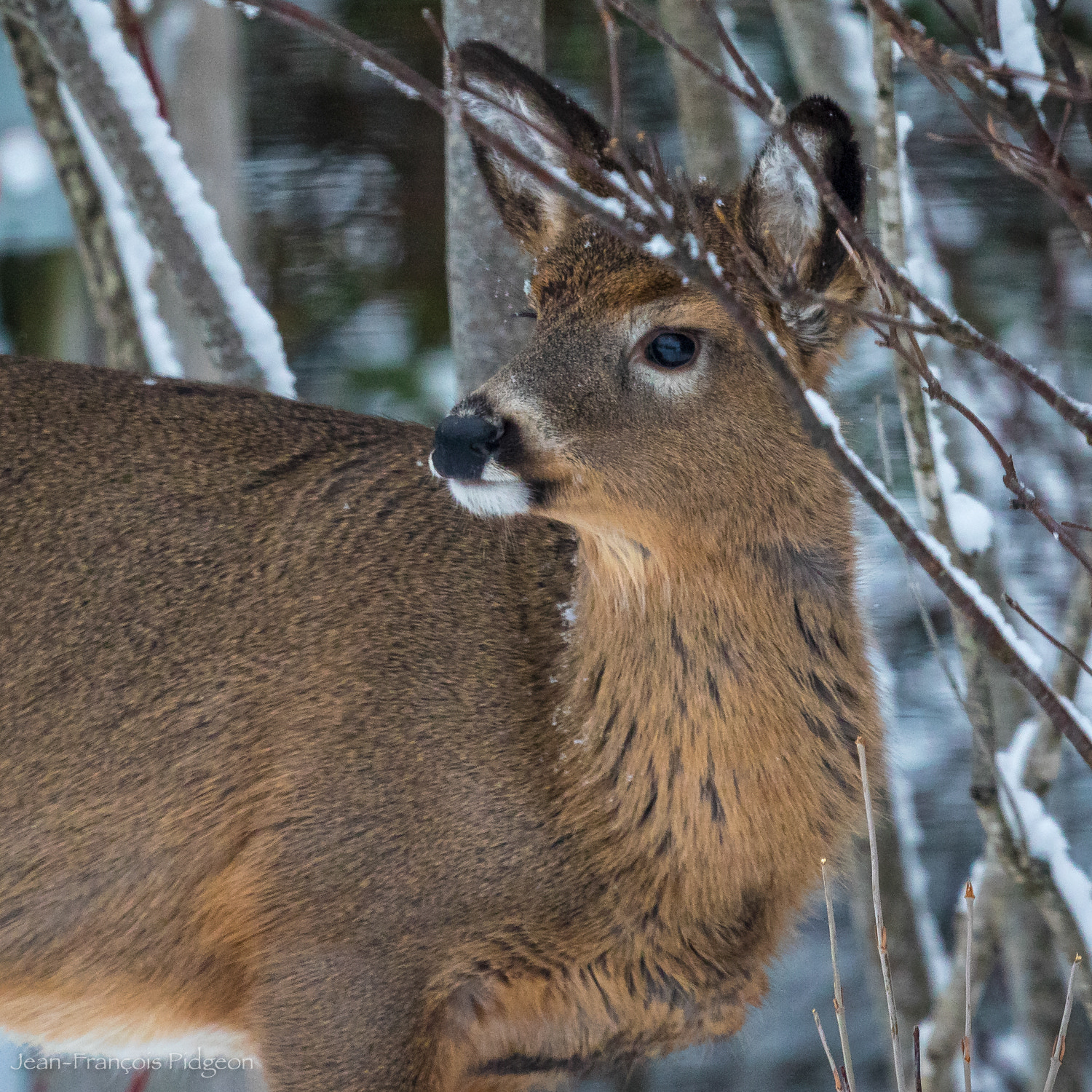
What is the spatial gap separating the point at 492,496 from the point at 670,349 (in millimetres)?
508

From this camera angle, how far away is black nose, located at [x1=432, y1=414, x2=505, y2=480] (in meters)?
2.72

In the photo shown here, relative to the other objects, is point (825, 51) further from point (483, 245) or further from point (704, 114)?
point (483, 245)

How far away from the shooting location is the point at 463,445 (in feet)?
8.95

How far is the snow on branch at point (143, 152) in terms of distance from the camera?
4.37 meters

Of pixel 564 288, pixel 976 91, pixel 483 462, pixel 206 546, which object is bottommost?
pixel 206 546

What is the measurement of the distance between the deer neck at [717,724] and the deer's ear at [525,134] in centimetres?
84

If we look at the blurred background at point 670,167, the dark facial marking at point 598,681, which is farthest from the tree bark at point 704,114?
the dark facial marking at point 598,681

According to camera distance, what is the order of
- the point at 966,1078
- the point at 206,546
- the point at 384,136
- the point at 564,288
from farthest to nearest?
the point at 384,136 → the point at 206,546 → the point at 564,288 → the point at 966,1078

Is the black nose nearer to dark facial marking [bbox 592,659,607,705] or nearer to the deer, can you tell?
the deer

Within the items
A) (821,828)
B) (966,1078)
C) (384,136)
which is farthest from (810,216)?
(384,136)

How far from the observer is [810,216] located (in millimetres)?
2848

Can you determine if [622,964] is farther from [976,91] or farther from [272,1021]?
[976,91]

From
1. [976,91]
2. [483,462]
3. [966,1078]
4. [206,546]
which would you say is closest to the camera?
[976,91]

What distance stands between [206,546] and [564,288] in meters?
1.09
